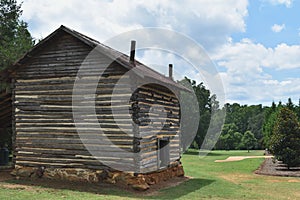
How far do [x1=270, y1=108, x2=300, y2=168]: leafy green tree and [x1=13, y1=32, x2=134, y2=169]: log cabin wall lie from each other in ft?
47.0

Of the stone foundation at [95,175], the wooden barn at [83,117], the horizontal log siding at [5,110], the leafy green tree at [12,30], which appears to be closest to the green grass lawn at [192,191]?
the stone foundation at [95,175]

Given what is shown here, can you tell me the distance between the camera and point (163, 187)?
15.9 metres

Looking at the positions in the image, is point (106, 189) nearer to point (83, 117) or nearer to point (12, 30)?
point (83, 117)

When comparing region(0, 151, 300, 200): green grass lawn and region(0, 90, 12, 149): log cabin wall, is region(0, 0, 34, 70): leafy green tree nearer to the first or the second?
region(0, 90, 12, 149): log cabin wall

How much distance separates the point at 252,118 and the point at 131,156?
72.9m

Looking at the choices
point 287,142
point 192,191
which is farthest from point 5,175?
point 287,142

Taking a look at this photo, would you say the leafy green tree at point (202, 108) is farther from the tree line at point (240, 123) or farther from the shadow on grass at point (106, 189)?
A: the shadow on grass at point (106, 189)

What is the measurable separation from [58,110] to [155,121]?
4462 millimetres

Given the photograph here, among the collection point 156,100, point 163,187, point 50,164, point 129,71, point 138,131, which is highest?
point 129,71

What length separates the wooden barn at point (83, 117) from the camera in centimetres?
1483

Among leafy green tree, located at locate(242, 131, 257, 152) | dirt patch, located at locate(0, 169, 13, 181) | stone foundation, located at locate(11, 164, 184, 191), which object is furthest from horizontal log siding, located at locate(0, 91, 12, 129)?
leafy green tree, located at locate(242, 131, 257, 152)

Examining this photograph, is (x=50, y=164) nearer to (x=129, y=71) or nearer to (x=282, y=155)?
(x=129, y=71)

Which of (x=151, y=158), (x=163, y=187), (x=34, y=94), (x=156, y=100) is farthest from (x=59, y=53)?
(x=163, y=187)

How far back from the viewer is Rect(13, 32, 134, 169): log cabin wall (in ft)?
49.4
